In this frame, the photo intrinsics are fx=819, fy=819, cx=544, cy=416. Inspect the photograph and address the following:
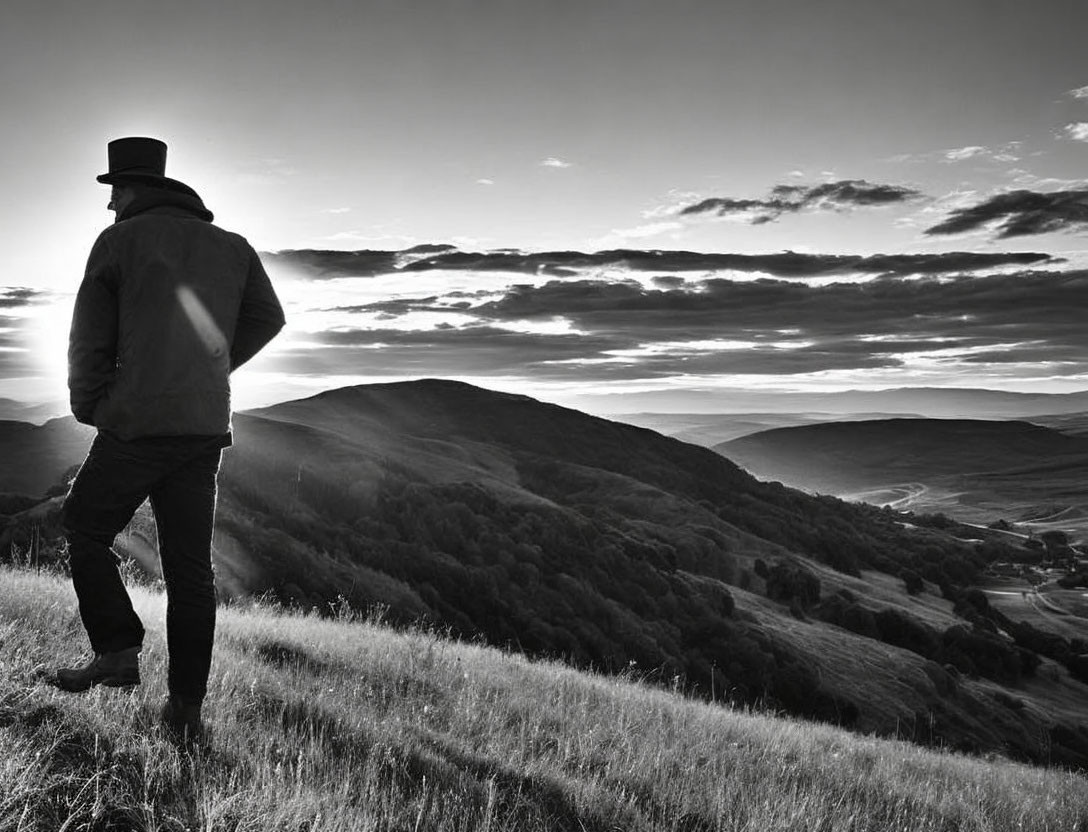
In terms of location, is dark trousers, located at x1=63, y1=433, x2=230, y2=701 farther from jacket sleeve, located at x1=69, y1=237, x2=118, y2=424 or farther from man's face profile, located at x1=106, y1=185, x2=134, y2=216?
man's face profile, located at x1=106, y1=185, x2=134, y2=216

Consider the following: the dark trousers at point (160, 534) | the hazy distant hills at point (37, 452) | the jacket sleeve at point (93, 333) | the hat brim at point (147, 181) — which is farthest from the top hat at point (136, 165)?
the hazy distant hills at point (37, 452)

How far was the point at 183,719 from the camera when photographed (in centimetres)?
363

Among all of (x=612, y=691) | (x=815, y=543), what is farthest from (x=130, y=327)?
(x=815, y=543)

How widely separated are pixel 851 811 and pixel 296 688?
11.4 feet

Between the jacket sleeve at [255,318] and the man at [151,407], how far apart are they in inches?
9.9

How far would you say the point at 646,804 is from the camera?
412 cm

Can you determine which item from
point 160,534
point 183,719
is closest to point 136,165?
point 160,534

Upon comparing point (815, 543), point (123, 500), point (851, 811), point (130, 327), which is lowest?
point (815, 543)

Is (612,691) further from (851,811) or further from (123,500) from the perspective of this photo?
(123,500)

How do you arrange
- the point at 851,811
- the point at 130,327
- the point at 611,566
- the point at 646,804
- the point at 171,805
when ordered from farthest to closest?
the point at 611,566, the point at 851,811, the point at 646,804, the point at 130,327, the point at 171,805

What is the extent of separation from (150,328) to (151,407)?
0.34 m

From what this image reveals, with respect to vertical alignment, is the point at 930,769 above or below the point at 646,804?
below

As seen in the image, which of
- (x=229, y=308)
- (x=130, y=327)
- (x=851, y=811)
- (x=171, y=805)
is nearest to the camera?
(x=171, y=805)

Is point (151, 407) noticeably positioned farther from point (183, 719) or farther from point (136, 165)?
point (183, 719)
